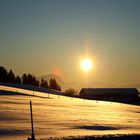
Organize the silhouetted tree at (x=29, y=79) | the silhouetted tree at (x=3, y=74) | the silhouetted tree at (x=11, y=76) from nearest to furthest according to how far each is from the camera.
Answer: the silhouetted tree at (x=3, y=74)
the silhouetted tree at (x=11, y=76)
the silhouetted tree at (x=29, y=79)

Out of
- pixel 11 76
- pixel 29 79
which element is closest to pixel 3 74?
pixel 11 76

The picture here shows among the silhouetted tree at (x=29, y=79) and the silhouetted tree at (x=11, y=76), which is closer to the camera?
the silhouetted tree at (x=11, y=76)

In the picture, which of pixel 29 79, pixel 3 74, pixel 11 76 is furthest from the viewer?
pixel 29 79

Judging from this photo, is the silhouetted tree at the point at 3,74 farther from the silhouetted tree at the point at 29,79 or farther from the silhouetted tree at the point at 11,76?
the silhouetted tree at the point at 29,79

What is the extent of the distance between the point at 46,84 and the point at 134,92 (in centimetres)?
3899

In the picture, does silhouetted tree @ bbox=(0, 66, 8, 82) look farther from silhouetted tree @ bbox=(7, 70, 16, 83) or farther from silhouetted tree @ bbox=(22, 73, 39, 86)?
silhouetted tree @ bbox=(22, 73, 39, 86)

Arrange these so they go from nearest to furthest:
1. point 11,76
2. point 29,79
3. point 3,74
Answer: point 3,74
point 11,76
point 29,79

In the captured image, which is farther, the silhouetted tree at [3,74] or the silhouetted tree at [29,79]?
the silhouetted tree at [29,79]

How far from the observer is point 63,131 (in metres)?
19.1

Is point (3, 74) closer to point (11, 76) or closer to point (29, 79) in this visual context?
point (11, 76)

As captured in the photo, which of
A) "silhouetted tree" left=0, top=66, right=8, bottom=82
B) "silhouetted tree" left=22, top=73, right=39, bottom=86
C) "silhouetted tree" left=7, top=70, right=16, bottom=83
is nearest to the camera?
"silhouetted tree" left=0, top=66, right=8, bottom=82

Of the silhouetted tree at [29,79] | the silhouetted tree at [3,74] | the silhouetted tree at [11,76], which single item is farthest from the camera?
the silhouetted tree at [29,79]

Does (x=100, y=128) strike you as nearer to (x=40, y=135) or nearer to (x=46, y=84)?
(x=40, y=135)

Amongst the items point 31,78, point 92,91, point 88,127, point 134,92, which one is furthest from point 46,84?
point 88,127
